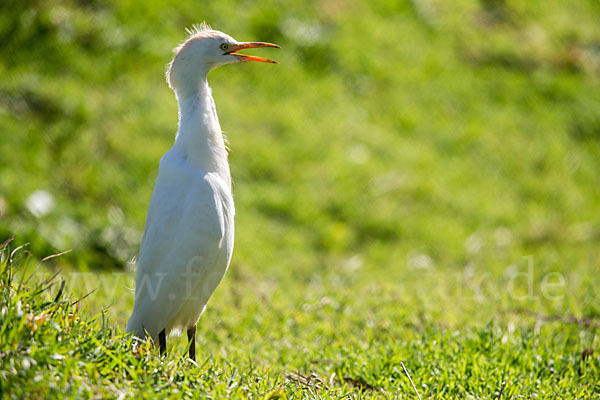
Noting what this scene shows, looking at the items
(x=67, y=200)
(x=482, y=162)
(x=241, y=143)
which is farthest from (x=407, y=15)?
(x=67, y=200)

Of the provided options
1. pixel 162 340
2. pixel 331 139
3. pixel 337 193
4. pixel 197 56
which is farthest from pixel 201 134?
pixel 331 139

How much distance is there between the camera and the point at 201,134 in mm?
3574

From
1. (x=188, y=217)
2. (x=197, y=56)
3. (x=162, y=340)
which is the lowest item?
(x=162, y=340)

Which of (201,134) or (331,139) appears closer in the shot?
(201,134)

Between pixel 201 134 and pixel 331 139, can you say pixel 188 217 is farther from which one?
pixel 331 139

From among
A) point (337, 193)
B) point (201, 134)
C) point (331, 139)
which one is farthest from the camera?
point (331, 139)

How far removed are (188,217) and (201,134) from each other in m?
0.45

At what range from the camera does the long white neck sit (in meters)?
3.56

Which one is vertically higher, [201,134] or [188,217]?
[201,134]

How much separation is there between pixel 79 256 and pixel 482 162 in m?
4.84

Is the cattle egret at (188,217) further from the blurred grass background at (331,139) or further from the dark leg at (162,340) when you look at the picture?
the blurred grass background at (331,139)

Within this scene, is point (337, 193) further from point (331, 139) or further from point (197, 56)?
point (197, 56)

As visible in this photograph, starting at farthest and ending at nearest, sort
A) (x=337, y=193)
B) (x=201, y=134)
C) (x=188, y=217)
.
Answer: (x=337, y=193) → (x=201, y=134) → (x=188, y=217)

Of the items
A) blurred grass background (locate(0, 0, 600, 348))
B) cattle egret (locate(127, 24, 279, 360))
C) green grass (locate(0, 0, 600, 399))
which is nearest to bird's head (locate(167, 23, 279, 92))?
cattle egret (locate(127, 24, 279, 360))
